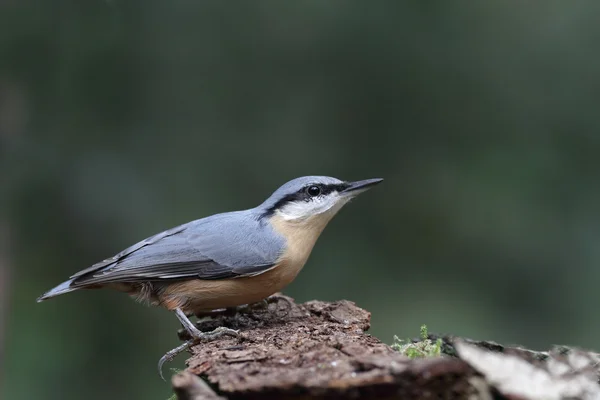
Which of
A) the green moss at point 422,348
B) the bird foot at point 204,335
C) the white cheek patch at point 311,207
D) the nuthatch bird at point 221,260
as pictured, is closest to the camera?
the green moss at point 422,348

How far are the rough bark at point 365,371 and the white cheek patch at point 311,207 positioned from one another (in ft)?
4.29

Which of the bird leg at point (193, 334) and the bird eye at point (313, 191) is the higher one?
the bird eye at point (313, 191)

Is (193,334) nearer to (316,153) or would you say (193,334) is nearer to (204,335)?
(204,335)

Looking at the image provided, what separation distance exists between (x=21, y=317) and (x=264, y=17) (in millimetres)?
3561

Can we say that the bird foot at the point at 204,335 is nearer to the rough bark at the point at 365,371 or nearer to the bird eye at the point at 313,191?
the rough bark at the point at 365,371

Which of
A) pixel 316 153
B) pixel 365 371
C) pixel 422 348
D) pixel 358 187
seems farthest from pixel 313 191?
pixel 365 371

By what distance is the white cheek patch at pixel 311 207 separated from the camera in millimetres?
4281

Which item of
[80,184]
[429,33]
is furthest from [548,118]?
[80,184]

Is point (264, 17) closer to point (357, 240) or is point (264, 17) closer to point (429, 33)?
point (429, 33)

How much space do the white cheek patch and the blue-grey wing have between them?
189mm

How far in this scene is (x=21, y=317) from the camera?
5559 mm

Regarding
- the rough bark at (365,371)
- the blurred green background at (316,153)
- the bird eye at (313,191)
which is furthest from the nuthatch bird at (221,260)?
the blurred green background at (316,153)

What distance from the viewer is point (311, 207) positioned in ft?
14.1

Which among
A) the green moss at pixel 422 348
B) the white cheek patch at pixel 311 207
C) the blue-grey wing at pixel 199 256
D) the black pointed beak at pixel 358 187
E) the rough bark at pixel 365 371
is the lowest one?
the green moss at pixel 422 348
